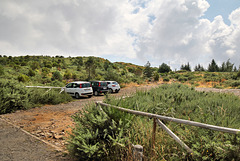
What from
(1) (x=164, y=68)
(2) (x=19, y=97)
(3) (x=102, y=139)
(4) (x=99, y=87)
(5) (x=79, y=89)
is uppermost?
(1) (x=164, y=68)

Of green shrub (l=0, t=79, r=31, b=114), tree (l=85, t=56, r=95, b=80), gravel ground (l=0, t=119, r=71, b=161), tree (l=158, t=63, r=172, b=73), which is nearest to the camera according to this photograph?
gravel ground (l=0, t=119, r=71, b=161)

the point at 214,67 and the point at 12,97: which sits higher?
the point at 214,67

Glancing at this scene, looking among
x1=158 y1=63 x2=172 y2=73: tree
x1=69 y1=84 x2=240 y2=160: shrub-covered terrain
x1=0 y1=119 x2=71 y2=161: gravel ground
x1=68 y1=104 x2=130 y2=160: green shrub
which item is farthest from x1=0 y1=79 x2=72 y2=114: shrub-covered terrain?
x1=158 y1=63 x2=172 y2=73: tree

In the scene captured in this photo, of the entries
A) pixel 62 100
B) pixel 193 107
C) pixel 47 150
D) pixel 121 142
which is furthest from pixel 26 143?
pixel 62 100

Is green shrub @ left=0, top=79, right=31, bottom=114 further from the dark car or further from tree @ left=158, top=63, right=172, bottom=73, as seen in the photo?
tree @ left=158, top=63, right=172, bottom=73

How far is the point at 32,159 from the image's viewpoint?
3.78m

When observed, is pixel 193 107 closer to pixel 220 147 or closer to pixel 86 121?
pixel 220 147

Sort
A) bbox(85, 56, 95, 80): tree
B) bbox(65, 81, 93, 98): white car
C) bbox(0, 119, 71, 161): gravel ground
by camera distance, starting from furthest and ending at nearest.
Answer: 1. bbox(85, 56, 95, 80): tree
2. bbox(65, 81, 93, 98): white car
3. bbox(0, 119, 71, 161): gravel ground

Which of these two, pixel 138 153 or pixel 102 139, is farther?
pixel 102 139

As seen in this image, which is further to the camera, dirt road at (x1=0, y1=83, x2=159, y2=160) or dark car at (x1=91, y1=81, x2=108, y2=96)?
dark car at (x1=91, y1=81, x2=108, y2=96)

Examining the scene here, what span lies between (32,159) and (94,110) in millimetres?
1909

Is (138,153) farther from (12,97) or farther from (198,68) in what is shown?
(198,68)

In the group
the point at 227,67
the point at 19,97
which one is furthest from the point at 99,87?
the point at 227,67

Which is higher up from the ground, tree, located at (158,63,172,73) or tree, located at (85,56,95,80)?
tree, located at (158,63,172,73)
